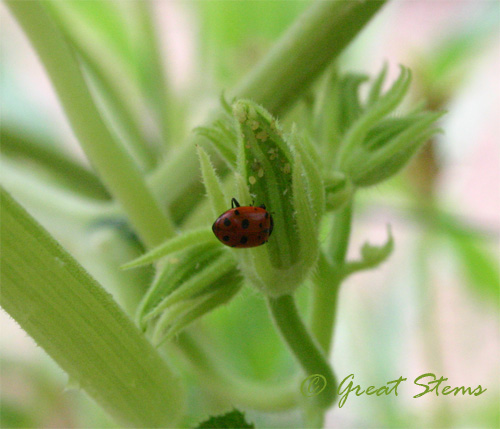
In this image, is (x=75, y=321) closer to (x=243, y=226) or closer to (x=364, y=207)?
(x=243, y=226)

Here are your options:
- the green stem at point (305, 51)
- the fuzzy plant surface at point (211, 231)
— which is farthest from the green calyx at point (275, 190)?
the green stem at point (305, 51)

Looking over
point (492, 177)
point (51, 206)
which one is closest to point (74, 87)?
point (51, 206)

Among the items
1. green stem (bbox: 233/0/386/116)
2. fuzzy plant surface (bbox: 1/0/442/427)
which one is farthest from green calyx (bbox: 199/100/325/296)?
green stem (bbox: 233/0/386/116)

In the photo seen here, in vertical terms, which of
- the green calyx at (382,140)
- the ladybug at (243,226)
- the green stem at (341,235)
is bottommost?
the green stem at (341,235)

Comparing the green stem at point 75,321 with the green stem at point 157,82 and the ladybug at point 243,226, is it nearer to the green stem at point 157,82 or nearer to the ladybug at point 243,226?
the ladybug at point 243,226

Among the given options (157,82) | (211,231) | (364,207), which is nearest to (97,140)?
(211,231)

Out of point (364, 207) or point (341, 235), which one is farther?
point (364, 207)
